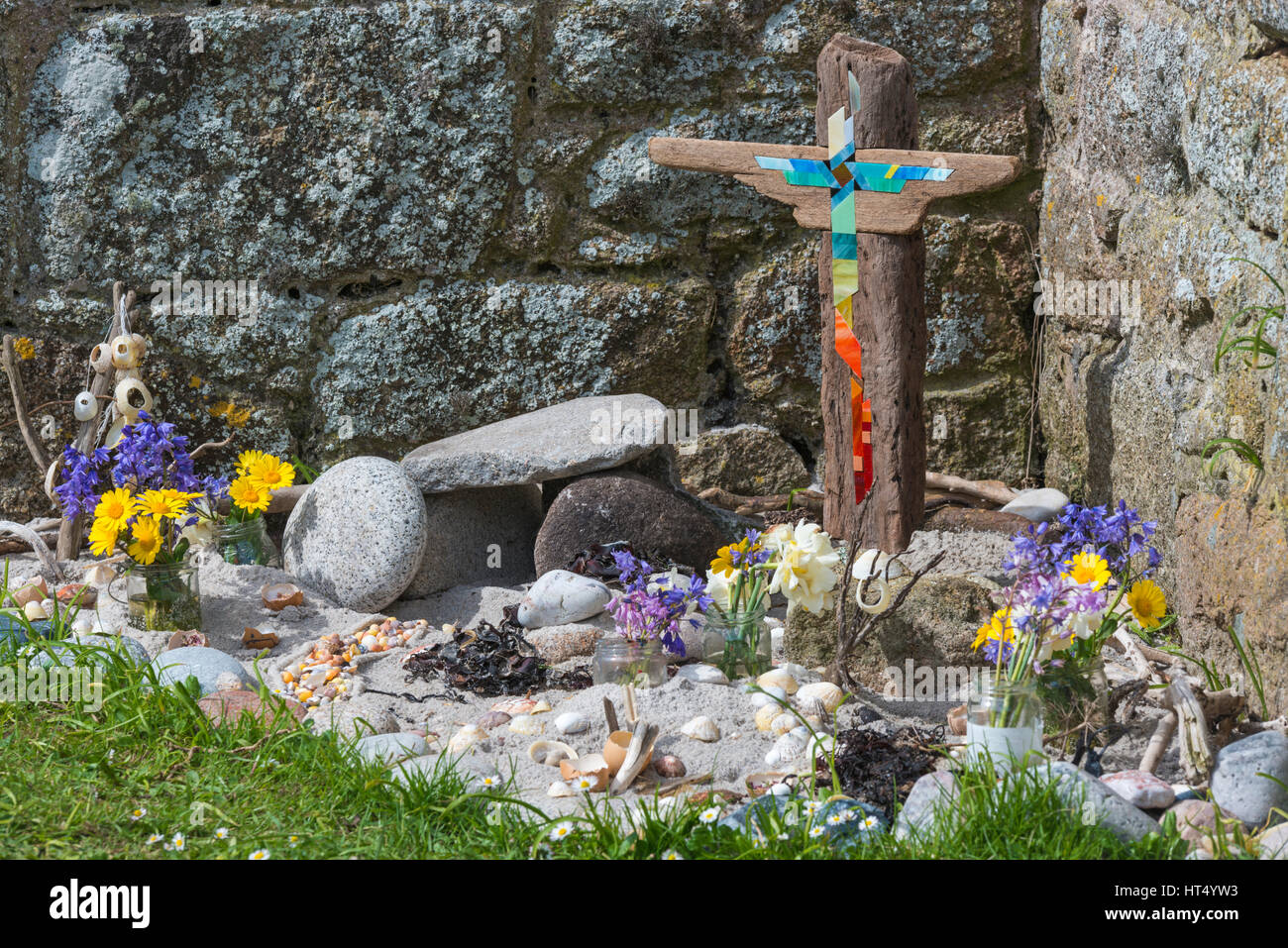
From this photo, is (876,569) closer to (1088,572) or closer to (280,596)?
(1088,572)

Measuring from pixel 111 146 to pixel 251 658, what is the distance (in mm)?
1856

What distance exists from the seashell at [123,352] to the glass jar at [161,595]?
0.75 m

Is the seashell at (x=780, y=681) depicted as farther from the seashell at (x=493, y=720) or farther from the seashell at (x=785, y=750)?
the seashell at (x=493, y=720)

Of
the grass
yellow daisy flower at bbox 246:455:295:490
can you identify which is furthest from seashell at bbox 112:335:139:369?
the grass

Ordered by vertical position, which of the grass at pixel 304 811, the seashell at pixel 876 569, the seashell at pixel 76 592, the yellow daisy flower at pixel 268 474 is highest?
the yellow daisy flower at pixel 268 474

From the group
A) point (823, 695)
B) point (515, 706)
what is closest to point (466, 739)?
point (515, 706)

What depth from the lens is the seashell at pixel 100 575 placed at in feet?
11.1

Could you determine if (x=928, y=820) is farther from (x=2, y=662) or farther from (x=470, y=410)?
(x=470, y=410)

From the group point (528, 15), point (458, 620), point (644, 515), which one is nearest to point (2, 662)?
point (458, 620)

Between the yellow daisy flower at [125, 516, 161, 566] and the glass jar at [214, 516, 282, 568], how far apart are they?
387mm

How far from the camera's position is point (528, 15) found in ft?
12.7

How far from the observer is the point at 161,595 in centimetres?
314

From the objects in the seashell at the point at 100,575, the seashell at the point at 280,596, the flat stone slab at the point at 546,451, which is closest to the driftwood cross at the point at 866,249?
the flat stone slab at the point at 546,451

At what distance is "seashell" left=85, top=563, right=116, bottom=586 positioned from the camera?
3.40 metres
